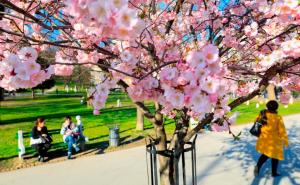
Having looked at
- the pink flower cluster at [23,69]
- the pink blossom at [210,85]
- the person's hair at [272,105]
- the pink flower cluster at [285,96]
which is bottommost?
the person's hair at [272,105]

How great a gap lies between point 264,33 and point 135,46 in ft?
5.65

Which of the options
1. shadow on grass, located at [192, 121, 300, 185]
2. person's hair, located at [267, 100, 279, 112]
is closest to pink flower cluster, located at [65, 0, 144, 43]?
person's hair, located at [267, 100, 279, 112]

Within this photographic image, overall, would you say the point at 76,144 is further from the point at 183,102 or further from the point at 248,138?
the point at 183,102

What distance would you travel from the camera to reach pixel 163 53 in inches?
129

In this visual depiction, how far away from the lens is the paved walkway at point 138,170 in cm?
738

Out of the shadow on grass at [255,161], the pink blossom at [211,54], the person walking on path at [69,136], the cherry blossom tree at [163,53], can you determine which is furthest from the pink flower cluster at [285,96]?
the person walking on path at [69,136]

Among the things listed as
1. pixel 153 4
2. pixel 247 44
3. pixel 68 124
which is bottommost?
pixel 68 124

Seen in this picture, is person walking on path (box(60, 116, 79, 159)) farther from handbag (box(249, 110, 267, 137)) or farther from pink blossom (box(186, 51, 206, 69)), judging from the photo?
pink blossom (box(186, 51, 206, 69))

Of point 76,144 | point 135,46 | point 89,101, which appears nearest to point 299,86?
point 135,46

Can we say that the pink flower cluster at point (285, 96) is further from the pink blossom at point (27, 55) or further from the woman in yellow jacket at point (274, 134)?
the pink blossom at point (27, 55)

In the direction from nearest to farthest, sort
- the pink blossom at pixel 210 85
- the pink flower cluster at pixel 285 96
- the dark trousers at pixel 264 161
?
the pink blossom at pixel 210 85 < the pink flower cluster at pixel 285 96 < the dark trousers at pixel 264 161

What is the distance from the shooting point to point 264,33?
12.6ft

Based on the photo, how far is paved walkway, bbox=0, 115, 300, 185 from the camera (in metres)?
7.38

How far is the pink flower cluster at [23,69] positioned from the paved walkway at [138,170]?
5398 mm
